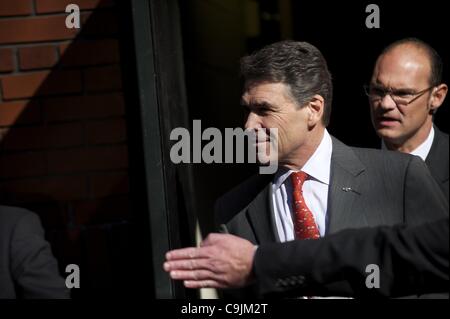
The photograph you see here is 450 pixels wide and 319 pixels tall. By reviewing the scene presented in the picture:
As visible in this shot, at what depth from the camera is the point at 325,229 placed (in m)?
2.93

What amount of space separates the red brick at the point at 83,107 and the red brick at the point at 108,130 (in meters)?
0.04

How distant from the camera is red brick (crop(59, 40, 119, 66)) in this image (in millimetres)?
3625

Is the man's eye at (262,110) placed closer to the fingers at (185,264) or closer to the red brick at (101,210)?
the fingers at (185,264)

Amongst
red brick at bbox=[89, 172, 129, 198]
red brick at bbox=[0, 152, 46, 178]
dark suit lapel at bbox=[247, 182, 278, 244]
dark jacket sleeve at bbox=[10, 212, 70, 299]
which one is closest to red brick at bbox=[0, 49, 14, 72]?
red brick at bbox=[0, 152, 46, 178]

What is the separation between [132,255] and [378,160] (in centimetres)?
131

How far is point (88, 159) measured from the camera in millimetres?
3672

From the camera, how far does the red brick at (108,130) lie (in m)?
3.65

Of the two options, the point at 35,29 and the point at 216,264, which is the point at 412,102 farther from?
the point at 35,29

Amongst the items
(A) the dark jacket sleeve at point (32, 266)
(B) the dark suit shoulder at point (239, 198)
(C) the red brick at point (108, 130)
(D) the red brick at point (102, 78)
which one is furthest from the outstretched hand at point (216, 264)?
(D) the red brick at point (102, 78)

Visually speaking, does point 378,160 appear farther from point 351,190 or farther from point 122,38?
point 122,38

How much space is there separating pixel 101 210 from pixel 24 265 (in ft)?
1.84

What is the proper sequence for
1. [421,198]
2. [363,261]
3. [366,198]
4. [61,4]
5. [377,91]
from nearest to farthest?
[363,261] → [421,198] → [366,198] → [377,91] → [61,4]

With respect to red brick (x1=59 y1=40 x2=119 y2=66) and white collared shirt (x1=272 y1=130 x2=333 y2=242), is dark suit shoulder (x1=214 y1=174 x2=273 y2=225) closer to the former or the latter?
white collared shirt (x1=272 y1=130 x2=333 y2=242)

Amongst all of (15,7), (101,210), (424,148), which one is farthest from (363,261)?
(15,7)
